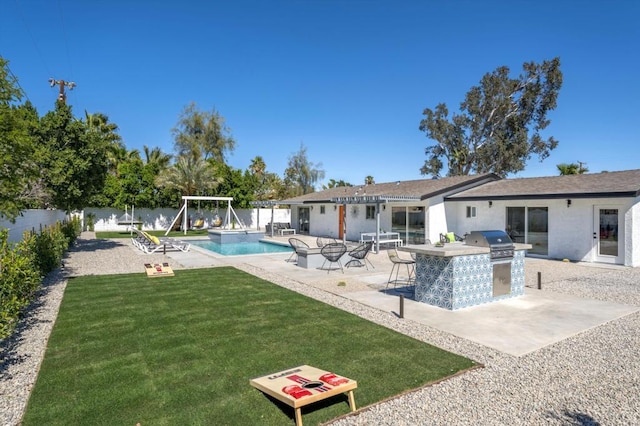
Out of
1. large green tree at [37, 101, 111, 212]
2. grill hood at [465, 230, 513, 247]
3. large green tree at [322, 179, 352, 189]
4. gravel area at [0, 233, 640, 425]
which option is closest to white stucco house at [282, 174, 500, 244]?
grill hood at [465, 230, 513, 247]

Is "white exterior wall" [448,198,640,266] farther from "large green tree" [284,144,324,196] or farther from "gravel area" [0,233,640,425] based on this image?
"large green tree" [284,144,324,196]

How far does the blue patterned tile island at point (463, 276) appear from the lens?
7957mm

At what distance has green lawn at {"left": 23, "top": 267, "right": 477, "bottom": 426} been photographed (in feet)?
13.0

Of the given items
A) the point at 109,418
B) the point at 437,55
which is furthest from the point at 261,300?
the point at 437,55

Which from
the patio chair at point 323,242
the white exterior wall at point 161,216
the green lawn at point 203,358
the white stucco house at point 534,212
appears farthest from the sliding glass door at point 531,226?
the white exterior wall at point 161,216

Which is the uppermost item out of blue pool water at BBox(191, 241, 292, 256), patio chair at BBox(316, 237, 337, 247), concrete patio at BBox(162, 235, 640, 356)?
patio chair at BBox(316, 237, 337, 247)

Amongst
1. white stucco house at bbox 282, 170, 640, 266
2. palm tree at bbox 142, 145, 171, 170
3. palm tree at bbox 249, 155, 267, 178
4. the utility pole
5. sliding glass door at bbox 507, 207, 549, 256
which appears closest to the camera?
white stucco house at bbox 282, 170, 640, 266

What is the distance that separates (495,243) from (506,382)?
4.36 m

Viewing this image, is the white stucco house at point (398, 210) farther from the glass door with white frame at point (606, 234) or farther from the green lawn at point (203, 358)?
the green lawn at point (203, 358)

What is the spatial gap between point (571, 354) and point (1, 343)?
338 inches

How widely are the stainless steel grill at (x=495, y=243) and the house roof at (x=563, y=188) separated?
8127 millimetres

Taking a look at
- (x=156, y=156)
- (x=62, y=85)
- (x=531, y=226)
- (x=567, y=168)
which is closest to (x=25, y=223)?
(x=62, y=85)

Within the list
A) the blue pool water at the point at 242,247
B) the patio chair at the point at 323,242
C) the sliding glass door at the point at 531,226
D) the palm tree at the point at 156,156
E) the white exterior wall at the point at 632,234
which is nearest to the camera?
the white exterior wall at the point at 632,234

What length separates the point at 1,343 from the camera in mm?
5930
